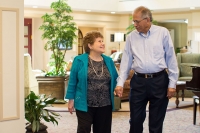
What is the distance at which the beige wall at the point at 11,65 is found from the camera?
467cm

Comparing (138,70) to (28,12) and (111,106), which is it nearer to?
(111,106)

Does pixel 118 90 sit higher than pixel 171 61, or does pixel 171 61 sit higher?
→ pixel 171 61

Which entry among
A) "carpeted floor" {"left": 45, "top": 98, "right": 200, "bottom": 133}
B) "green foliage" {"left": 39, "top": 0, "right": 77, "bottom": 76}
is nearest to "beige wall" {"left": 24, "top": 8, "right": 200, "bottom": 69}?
"green foliage" {"left": 39, "top": 0, "right": 77, "bottom": 76}

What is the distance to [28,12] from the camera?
1719cm

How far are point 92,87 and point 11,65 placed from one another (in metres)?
1.03

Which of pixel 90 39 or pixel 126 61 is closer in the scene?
pixel 90 39

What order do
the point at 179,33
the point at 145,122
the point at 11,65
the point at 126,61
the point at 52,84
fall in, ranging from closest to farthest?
the point at 126,61 → the point at 11,65 → the point at 145,122 → the point at 52,84 → the point at 179,33

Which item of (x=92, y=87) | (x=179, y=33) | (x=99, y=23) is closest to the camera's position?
(x=92, y=87)

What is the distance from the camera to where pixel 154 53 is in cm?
432

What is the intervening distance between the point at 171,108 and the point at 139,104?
5.43 m

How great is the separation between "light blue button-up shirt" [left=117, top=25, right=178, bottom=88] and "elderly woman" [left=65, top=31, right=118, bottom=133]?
18cm

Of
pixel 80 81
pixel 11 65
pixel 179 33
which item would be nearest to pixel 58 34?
pixel 11 65

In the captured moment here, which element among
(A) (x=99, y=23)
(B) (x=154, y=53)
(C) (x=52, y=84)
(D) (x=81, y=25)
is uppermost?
(A) (x=99, y=23)

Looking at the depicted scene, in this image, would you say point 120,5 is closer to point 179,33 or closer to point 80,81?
point 179,33
